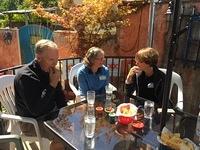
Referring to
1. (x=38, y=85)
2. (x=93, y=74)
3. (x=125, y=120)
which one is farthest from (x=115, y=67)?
(x=125, y=120)

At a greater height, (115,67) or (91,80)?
(91,80)

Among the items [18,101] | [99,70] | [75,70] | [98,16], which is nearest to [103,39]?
[98,16]

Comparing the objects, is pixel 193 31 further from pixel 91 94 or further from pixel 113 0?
pixel 91 94

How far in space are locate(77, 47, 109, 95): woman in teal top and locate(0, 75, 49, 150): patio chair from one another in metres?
0.79

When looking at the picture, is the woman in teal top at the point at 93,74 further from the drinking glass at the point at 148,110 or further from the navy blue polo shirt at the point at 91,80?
the drinking glass at the point at 148,110

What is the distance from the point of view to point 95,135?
7.06ft

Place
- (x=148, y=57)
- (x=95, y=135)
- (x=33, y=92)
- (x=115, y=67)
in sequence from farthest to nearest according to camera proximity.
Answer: (x=115, y=67)
(x=148, y=57)
(x=33, y=92)
(x=95, y=135)

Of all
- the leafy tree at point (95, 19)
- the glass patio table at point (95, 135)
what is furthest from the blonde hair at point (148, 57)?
the leafy tree at point (95, 19)

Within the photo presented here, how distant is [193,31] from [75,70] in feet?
6.11

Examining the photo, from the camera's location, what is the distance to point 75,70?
4.04 meters

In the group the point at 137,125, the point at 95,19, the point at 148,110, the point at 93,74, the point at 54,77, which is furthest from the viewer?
the point at 95,19

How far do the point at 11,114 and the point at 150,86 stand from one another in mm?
1540

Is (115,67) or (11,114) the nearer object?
(11,114)

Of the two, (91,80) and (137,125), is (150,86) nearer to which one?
(91,80)
